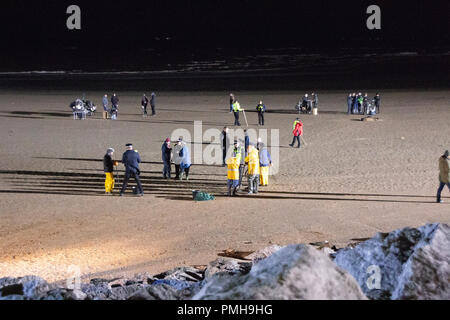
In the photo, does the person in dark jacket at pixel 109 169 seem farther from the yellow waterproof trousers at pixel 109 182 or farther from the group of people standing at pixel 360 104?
the group of people standing at pixel 360 104

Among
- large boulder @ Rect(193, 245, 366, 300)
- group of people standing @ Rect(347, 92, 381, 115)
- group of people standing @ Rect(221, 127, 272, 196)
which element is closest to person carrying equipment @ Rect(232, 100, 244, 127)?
group of people standing @ Rect(347, 92, 381, 115)

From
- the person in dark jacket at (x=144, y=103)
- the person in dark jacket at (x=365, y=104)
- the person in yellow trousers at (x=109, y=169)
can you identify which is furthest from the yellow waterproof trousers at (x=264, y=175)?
the person in dark jacket at (x=144, y=103)

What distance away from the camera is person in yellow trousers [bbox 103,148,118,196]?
52.1 feet

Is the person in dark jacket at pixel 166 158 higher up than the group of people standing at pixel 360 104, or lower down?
lower down

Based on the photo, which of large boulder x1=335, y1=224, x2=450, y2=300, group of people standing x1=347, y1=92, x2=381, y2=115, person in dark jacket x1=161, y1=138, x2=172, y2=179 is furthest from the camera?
group of people standing x1=347, y1=92, x2=381, y2=115

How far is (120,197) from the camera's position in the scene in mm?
15719

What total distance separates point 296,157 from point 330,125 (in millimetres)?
7613

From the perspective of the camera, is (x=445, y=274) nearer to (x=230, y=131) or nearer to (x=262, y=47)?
(x=230, y=131)

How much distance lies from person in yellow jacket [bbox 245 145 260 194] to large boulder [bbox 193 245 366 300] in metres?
11.1

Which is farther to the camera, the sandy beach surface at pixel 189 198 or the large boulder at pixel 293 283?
the sandy beach surface at pixel 189 198

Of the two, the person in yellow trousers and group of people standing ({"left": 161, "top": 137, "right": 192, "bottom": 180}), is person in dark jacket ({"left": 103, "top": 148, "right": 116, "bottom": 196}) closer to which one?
the person in yellow trousers

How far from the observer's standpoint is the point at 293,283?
421 centimetres

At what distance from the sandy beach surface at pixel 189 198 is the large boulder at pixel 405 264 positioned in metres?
4.88

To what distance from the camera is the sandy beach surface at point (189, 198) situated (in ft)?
37.4
